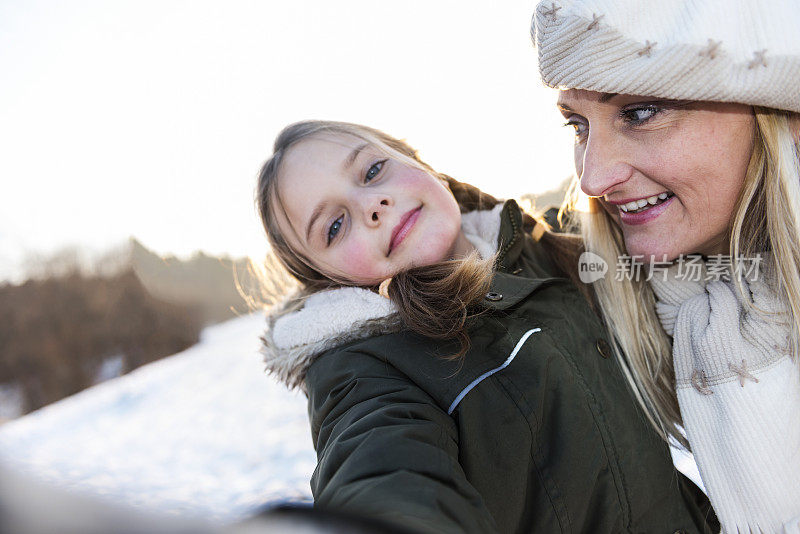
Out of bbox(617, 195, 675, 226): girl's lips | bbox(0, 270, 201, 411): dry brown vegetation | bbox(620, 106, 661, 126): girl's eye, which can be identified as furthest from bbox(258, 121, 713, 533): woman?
bbox(0, 270, 201, 411): dry brown vegetation

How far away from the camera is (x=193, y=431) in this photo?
505 centimetres

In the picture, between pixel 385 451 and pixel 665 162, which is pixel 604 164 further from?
pixel 385 451

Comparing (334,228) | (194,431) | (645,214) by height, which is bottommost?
(194,431)

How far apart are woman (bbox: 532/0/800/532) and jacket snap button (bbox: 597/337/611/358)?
122mm

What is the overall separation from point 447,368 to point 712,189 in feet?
3.06

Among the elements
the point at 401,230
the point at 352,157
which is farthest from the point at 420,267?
the point at 352,157

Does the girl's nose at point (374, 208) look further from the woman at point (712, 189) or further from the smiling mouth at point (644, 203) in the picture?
the smiling mouth at point (644, 203)

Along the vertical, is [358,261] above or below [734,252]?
above

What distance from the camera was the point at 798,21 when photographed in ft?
4.47

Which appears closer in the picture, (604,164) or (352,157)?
(604,164)

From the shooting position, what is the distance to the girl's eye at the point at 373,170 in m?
1.98

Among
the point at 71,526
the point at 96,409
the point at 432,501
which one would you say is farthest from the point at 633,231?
the point at 96,409

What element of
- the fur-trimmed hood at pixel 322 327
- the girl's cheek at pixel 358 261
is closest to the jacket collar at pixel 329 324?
the fur-trimmed hood at pixel 322 327

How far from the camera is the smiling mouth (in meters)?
1.60
